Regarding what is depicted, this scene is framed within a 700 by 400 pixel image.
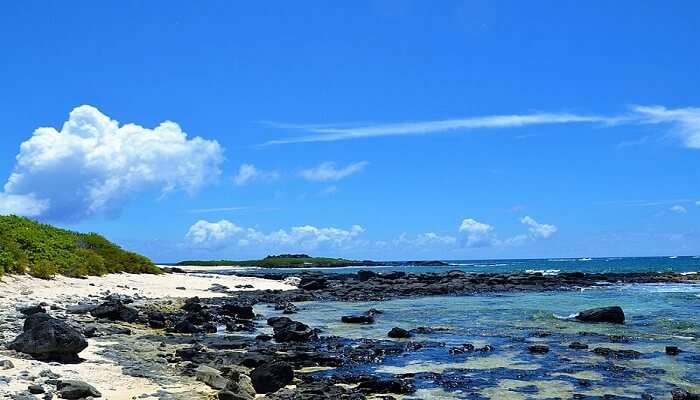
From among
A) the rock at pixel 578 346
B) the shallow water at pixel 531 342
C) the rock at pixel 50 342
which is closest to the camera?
the rock at pixel 50 342

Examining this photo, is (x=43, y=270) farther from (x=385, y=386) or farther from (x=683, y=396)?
(x=683, y=396)

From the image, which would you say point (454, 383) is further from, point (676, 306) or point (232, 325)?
point (676, 306)

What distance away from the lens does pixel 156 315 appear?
26.6 m

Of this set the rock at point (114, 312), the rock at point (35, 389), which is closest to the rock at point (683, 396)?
the rock at point (35, 389)

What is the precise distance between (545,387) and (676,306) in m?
29.0

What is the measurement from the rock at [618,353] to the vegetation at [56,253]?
1027 inches

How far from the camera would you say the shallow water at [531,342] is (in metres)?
17.2

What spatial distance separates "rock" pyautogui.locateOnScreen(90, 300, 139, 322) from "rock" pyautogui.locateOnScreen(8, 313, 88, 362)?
9635mm

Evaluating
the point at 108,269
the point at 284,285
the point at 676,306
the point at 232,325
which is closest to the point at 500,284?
the point at 284,285

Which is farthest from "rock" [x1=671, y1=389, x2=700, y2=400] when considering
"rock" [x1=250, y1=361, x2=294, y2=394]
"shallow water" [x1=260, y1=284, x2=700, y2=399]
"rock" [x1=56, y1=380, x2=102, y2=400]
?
"rock" [x1=56, y1=380, x2=102, y2=400]

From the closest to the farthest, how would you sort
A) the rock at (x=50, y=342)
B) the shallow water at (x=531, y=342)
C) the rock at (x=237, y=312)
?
the rock at (x=50, y=342) → the shallow water at (x=531, y=342) → the rock at (x=237, y=312)

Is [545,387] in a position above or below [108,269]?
below

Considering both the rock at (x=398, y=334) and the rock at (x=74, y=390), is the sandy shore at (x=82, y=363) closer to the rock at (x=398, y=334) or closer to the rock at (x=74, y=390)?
the rock at (x=74, y=390)

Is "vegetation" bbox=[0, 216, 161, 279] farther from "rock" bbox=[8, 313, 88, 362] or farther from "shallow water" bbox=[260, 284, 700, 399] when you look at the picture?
"rock" bbox=[8, 313, 88, 362]
